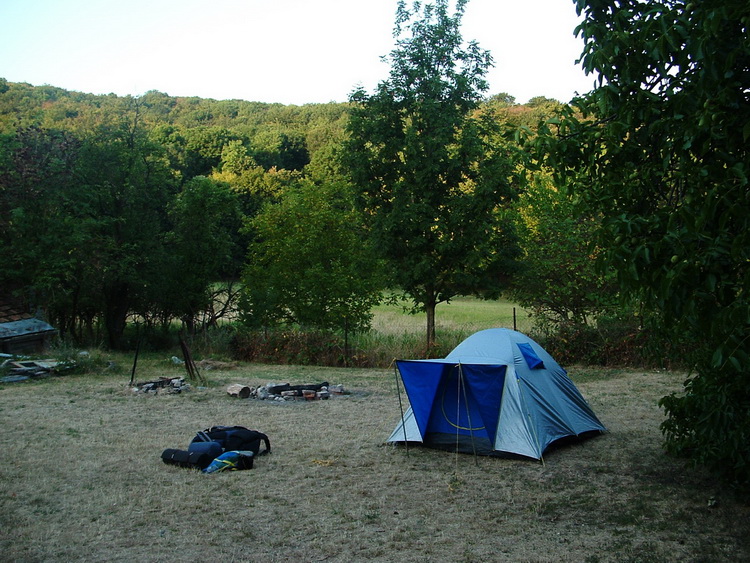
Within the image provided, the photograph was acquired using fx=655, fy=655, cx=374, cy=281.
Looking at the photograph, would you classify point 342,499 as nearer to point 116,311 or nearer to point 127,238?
point 127,238

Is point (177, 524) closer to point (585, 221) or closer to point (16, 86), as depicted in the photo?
point (585, 221)

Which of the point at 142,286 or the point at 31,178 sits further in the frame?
the point at 142,286

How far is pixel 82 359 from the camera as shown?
1595cm

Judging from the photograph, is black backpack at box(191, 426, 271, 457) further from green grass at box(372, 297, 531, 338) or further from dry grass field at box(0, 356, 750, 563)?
green grass at box(372, 297, 531, 338)

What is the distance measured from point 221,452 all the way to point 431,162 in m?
10.8

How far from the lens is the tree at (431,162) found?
668 inches

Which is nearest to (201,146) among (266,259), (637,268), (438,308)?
(438,308)

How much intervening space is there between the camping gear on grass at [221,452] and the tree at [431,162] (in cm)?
924

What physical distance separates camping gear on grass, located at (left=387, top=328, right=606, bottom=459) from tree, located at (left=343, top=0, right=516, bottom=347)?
777cm

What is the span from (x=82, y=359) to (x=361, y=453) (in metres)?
10.0

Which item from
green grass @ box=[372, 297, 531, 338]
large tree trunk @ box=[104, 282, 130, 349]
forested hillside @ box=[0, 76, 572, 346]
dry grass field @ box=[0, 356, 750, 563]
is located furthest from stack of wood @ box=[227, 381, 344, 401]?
large tree trunk @ box=[104, 282, 130, 349]

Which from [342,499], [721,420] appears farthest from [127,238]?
[721,420]

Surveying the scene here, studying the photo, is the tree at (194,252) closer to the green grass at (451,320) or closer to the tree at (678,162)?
the green grass at (451,320)

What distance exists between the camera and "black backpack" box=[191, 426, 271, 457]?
27.4 feet
